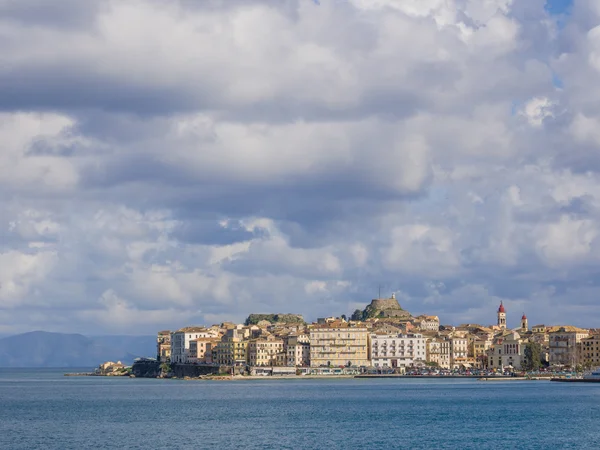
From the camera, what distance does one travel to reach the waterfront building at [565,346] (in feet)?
607

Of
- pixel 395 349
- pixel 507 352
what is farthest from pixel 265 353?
pixel 507 352

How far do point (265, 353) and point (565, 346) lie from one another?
50.1 meters

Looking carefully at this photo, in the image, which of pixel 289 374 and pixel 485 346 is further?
pixel 485 346

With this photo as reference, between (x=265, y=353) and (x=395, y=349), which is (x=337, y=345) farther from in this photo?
(x=265, y=353)

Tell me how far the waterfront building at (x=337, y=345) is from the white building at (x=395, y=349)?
6.41ft

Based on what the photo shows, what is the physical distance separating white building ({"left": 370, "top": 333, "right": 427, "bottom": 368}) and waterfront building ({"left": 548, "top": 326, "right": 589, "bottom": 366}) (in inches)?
863

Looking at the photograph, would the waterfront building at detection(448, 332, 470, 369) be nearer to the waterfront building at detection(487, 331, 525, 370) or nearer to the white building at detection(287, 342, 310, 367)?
the waterfront building at detection(487, 331, 525, 370)

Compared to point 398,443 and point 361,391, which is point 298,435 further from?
point 361,391

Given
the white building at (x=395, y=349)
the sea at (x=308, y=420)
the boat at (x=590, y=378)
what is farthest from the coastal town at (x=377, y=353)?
the sea at (x=308, y=420)

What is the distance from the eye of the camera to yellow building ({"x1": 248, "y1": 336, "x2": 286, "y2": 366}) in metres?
188

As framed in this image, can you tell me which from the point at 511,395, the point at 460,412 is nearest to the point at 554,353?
the point at 511,395

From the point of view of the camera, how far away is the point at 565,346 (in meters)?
186

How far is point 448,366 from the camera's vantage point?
194 metres

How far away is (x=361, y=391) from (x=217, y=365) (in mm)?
61064
